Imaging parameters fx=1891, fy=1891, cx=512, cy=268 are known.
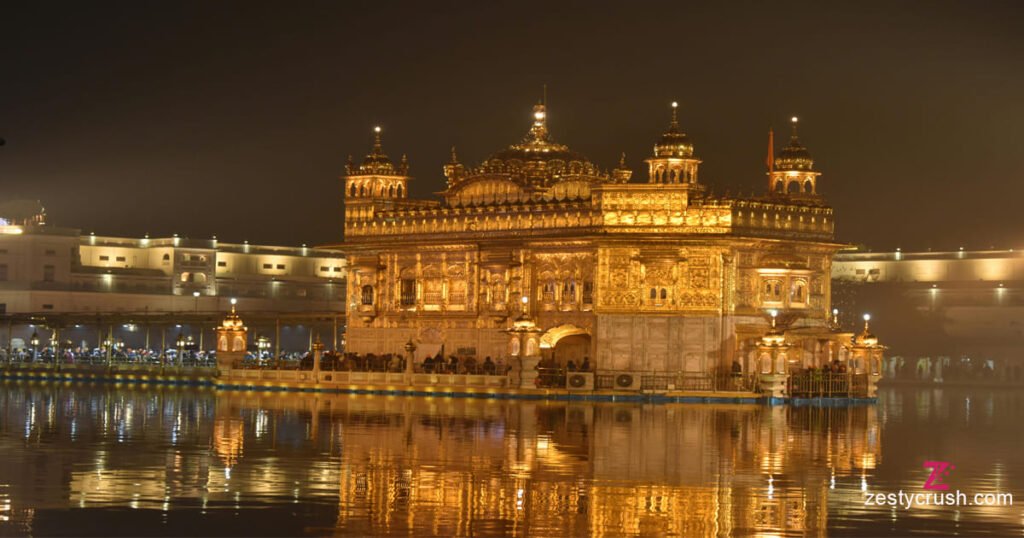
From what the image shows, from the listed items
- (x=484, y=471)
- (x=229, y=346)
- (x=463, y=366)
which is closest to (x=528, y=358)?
(x=463, y=366)

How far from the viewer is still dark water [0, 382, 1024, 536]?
24.8m

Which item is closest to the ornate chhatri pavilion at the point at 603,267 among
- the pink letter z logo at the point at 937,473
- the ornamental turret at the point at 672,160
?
the ornamental turret at the point at 672,160

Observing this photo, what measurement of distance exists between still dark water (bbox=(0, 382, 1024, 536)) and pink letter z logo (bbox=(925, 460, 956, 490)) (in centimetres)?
23

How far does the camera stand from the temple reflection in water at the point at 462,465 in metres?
25.5

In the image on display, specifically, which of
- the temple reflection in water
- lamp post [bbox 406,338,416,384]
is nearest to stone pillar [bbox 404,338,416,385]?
lamp post [bbox 406,338,416,384]

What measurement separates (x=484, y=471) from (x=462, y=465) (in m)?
1.15

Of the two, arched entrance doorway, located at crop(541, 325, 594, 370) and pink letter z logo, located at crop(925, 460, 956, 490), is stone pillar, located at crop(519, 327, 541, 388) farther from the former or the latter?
pink letter z logo, located at crop(925, 460, 956, 490)

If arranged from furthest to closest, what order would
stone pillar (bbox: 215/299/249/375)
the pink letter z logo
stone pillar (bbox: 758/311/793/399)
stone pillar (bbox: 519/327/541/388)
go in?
stone pillar (bbox: 215/299/249/375) < stone pillar (bbox: 519/327/541/388) < stone pillar (bbox: 758/311/793/399) < the pink letter z logo

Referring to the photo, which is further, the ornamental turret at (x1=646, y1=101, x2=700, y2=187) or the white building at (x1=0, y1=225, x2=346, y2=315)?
the white building at (x1=0, y1=225, x2=346, y2=315)

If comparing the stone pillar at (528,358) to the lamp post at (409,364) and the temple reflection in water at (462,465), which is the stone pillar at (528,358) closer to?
the lamp post at (409,364)

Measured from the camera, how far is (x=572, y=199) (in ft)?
228

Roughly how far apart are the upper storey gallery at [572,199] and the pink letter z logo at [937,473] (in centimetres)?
3051

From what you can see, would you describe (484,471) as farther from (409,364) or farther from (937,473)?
(409,364)

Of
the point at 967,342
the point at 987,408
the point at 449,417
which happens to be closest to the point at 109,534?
the point at 449,417
